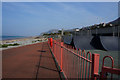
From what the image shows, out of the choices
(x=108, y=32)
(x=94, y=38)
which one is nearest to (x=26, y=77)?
Answer: (x=94, y=38)

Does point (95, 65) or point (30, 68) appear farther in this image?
point (30, 68)

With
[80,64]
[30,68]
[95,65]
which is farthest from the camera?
[30,68]

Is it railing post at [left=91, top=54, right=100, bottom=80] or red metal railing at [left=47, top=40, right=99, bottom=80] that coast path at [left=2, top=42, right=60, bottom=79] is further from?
railing post at [left=91, top=54, right=100, bottom=80]

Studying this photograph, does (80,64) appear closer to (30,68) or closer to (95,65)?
(95,65)

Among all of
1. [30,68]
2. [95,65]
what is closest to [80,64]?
[95,65]

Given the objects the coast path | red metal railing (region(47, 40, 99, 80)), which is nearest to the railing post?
red metal railing (region(47, 40, 99, 80))

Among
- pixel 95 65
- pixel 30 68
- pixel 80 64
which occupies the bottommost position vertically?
pixel 30 68

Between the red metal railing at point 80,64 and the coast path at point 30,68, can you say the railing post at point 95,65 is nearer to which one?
the red metal railing at point 80,64

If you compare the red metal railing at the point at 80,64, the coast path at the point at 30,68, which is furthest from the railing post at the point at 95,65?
the coast path at the point at 30,68

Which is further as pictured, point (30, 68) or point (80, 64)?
point (30, 68)

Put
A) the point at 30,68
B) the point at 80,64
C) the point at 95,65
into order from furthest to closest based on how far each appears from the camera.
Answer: the point at 30,68 → the point at 80,64 → the point at 95,65

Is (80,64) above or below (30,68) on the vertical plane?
above

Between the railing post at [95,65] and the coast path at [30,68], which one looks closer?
the railing post at [95,65]

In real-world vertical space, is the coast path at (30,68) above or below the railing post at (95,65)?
below
